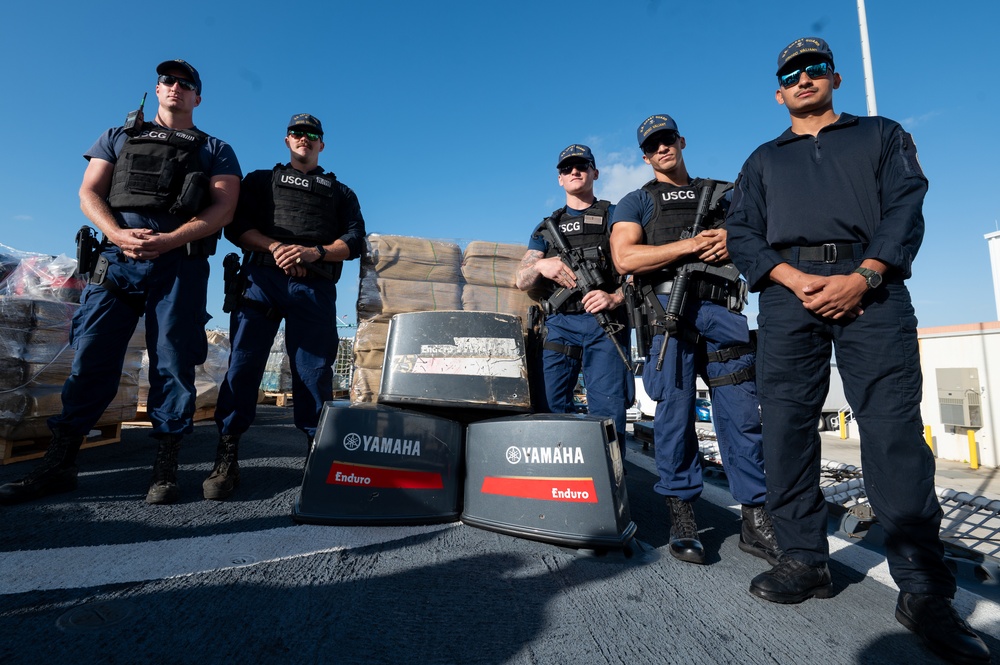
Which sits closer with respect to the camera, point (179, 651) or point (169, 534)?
point (179, 651)

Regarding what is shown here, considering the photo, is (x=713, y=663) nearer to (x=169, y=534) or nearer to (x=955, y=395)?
(x=169, y=534)

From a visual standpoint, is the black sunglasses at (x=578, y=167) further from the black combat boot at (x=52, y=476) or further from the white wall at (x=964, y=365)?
the white wall at (x=964, y=365)

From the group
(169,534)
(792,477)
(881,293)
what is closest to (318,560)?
(169,534)

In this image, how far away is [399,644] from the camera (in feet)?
3.26

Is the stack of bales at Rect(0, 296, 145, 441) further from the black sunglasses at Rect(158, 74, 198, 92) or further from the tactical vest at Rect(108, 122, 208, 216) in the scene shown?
the black sunglasses at Rect(158, 74, 198, 92)

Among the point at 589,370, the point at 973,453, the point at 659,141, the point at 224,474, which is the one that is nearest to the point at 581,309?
the point at 589,370

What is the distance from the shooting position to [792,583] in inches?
54.4

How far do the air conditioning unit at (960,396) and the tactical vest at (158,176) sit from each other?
1216 centimetres

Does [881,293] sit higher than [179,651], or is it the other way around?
[881,293]

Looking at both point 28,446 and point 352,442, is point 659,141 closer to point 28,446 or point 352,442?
point 352,442

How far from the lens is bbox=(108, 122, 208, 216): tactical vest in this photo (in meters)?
2.21

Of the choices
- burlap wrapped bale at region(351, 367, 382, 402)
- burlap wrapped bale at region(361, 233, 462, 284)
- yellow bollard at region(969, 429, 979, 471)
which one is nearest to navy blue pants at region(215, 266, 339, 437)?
burlap wrapped bale at region(351, 367, 382, 402)

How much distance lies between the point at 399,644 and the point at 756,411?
1.55 meters

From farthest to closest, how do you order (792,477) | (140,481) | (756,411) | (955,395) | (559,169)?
1. (955,395)
2. (559,169)
3. (140,481)
4. (756,411)
5. (792,477)
